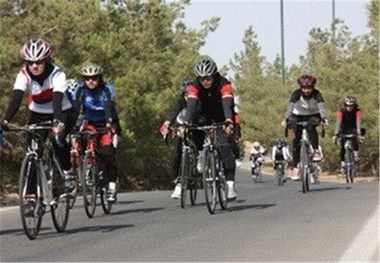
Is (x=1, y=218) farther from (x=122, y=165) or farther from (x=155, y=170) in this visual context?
(x=155, y=170)

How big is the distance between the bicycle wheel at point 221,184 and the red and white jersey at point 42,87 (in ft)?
8.86

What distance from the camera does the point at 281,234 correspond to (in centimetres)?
1012

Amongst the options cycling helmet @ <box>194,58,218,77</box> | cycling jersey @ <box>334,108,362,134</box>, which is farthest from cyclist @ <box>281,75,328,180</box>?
cycling jersey @ <box>334,108,362,134</box>

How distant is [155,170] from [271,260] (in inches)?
1038

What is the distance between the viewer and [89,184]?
1269 cm

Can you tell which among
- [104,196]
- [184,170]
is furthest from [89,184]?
[184,170]

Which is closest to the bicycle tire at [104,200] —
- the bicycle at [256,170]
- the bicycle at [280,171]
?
the bicycle at [280,171]

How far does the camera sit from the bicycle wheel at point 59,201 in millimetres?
10508

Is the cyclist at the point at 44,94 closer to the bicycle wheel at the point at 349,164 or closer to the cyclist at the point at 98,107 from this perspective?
the cyclist at the point at 98,107

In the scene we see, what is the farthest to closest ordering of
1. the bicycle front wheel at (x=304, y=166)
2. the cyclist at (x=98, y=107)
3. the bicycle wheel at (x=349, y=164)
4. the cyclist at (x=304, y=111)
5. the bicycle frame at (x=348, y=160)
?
1. the bicycle wheel at (x=349, y=164)
2. the bicycle frame at (x=348, y=160)
3. the cyclist at (x=304, y=111)
4. the bicycle front wheel at (x=304, y=166)
5. the cyclist at (x=98, y=107)

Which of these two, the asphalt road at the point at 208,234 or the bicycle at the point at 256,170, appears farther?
the bicycle at the point at 256,170

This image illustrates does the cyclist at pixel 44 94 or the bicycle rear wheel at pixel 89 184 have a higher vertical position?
the cyclist at pixel 44 94

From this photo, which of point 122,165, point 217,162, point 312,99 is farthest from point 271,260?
point 122,165

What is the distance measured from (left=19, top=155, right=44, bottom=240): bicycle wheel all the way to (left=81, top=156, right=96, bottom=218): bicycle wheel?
2499 millimetres
